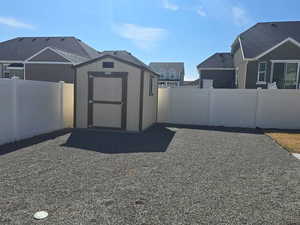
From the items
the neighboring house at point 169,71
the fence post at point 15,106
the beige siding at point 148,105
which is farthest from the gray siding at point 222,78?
the neighboring house at point 169,71

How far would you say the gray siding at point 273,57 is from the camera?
1645 centimetres

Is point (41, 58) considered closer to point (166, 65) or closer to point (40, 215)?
point (40, 215)

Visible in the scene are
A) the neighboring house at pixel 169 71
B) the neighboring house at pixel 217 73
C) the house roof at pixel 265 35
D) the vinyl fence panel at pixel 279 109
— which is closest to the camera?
the vinyl fence panel at pixel 279 109

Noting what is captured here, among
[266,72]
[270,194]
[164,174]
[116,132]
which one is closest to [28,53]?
[116,132]

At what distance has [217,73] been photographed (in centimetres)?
2164

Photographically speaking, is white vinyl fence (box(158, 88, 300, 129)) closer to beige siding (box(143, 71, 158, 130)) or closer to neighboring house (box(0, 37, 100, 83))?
beige siding (box(143, 71, 158, 130))

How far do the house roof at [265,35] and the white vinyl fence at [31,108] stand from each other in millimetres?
13077

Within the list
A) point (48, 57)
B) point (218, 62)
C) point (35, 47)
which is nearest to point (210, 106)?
point (218, 62)

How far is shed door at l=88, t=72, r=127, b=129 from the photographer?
9570mm

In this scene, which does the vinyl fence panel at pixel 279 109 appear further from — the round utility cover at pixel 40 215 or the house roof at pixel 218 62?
the round utility cover at pixel 40 215

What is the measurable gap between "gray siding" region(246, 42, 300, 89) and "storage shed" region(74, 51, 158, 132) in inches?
399

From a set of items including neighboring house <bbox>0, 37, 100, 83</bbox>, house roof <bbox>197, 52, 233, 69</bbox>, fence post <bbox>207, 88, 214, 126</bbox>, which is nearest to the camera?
fence post <bbox>207, 88, 214, 126</bbox>

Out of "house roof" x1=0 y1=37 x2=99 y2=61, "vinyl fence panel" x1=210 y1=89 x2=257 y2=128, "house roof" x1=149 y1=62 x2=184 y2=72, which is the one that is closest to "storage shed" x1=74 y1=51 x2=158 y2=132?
"vinyl fence panel" x1=210 y1=89 x2=257 y2=128

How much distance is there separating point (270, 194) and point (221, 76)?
1882cm
